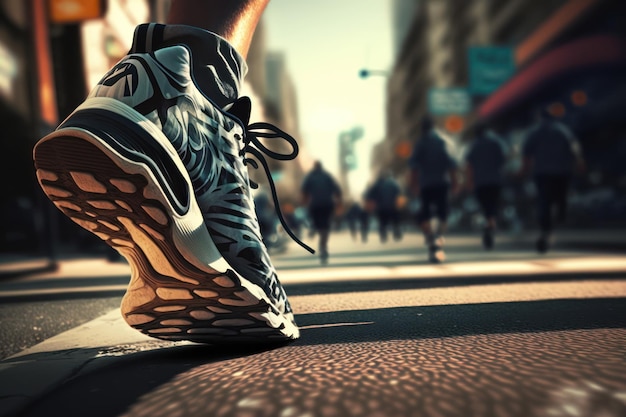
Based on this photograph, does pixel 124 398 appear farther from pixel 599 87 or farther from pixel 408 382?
pixel 599 87

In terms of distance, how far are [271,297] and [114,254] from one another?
6.34 metres

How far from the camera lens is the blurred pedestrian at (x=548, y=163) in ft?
22.8

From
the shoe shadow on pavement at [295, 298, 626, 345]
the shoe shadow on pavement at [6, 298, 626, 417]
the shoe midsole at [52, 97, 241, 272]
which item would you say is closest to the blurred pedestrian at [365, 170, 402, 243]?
the shoe shadow on pavement at [295, 298, 626, 345]

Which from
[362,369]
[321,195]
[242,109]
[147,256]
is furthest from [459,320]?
[321,195]

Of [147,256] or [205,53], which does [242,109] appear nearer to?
[205,53]

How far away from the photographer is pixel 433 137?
22.5 feet

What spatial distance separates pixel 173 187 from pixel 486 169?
24.5ft

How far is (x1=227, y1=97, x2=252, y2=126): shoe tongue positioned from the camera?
176cm

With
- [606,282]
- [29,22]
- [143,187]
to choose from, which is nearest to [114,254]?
[29,22]

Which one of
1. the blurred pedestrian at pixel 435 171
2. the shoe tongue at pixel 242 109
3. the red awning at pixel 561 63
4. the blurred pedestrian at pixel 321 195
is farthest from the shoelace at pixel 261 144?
the red awning at pixel 561 63

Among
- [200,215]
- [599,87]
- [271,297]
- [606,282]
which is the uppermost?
[599,87]

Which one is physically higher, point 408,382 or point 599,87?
point 599,87

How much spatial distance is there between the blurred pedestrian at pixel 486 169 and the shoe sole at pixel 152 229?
7.23 meters

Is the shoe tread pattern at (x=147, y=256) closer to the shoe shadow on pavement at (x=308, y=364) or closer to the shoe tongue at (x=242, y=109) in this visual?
the shoe shadow on pavement at (x=308, y=364)
